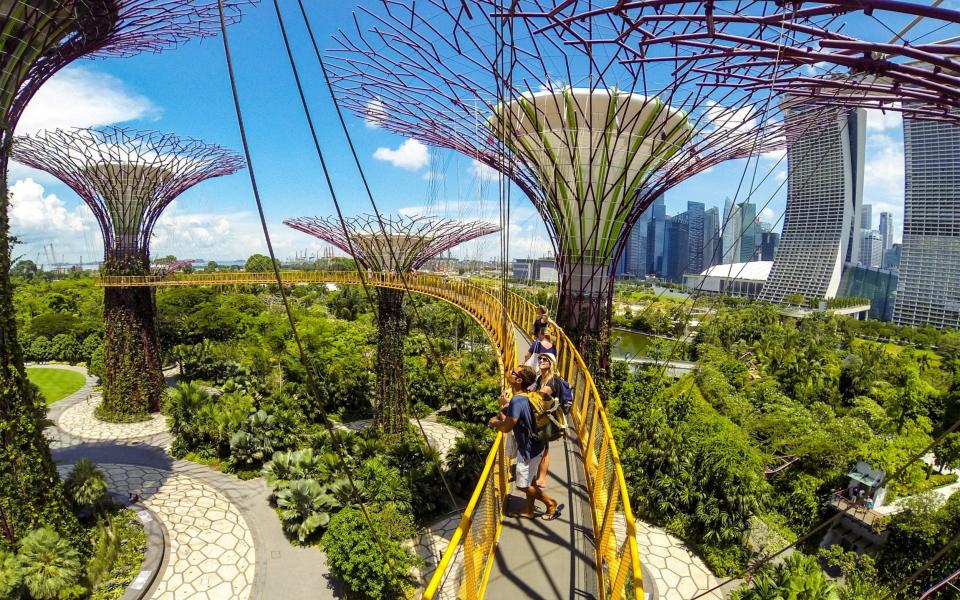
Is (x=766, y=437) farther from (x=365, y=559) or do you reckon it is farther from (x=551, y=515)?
(x=551, y=515)

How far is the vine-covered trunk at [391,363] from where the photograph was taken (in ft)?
57.2

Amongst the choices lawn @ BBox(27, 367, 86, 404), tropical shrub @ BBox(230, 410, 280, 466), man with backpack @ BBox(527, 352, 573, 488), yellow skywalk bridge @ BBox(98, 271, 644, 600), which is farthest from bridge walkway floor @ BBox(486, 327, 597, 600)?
lawn @ BBox(27, 367, 86, 404)

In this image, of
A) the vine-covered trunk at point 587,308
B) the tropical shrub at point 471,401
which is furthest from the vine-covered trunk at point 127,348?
the vine-covered trunk at point 587,308

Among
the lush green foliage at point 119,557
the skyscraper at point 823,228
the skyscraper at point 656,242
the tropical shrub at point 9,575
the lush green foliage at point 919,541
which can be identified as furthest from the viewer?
the skyscraper at point 656,242

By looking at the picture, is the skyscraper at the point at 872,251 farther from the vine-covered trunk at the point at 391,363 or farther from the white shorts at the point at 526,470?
the white shorts at the point at 526,470

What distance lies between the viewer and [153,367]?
20.5 metres

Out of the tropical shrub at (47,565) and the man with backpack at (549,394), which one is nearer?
the man with backpack at (549,394)

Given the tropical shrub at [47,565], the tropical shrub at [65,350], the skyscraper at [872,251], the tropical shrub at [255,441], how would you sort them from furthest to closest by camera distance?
1. the skyscraper at [872,251]
2. the tropical shrub at [65,350]
3. the tropical shrub at [255,441]
4. the tropical shrub at [47,565]

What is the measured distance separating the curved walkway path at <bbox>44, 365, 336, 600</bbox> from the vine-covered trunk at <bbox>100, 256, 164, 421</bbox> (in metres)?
0.93

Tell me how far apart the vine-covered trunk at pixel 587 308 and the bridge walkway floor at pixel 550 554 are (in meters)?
7.52

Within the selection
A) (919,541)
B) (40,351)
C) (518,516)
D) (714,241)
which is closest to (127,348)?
(40,351)

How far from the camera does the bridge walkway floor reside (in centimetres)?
358

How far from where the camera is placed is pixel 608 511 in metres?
3.64

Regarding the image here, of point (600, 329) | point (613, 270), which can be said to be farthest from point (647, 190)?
point (600, 329)
